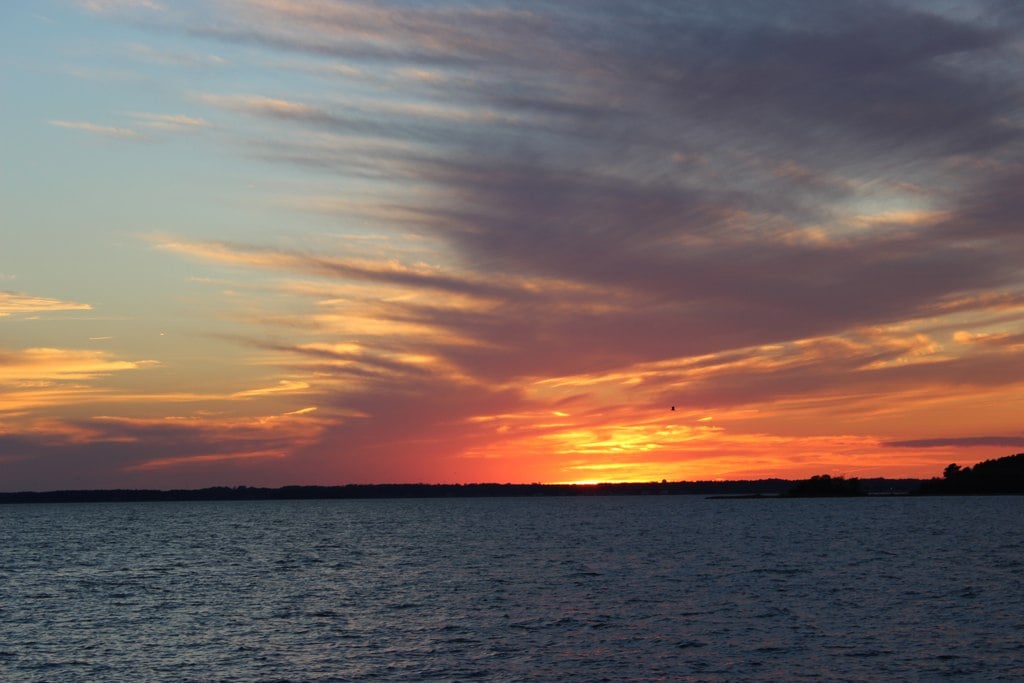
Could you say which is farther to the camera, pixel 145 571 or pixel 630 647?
pixel 145 571

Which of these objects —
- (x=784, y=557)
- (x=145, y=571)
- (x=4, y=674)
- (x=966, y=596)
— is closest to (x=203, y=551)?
(x=145, y=571)

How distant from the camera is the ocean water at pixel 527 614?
48312mm

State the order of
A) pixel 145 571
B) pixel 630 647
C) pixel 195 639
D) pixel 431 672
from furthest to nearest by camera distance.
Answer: pixel 145 571 < pixel 195 639 < pixel 630 647 < pixel 431 672

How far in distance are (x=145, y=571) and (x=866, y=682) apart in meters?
80.3

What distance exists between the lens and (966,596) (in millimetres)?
71562

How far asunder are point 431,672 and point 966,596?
44.7m

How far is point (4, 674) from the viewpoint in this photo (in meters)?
47.9

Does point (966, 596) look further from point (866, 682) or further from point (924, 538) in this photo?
point (924, 538)

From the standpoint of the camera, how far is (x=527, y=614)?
2586 inches

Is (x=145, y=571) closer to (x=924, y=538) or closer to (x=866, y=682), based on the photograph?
(x=866, y=682)

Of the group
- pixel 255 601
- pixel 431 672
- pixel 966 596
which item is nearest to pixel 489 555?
pixel 255 601

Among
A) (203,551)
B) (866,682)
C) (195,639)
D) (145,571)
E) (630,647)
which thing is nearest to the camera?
(866,682)

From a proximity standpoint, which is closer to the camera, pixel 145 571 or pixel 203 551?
pixel 145 571

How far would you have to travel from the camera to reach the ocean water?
48.3 metres
